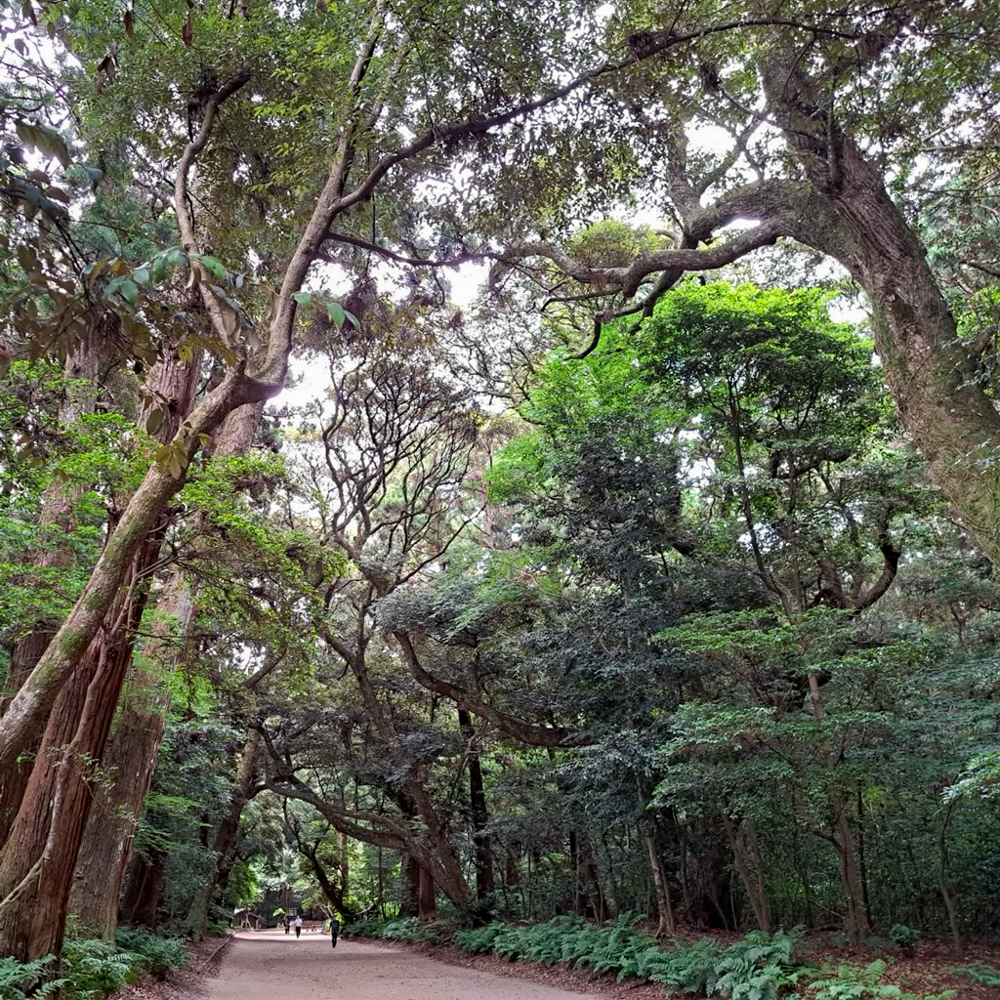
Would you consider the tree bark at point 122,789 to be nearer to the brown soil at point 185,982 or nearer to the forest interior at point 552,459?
the forest interior at point 552,459

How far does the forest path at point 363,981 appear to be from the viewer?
30.4 feet

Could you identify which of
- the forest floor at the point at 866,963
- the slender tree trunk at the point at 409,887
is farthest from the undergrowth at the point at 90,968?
the slender tree trunk at the point at 409,887

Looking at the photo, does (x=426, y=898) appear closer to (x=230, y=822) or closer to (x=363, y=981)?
(x=230, y=822)

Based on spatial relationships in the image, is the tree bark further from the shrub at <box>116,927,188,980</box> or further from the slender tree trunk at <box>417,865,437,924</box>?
the slender tree trunk at <box>417,865,437,924</box>

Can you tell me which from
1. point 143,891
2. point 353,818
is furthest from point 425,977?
point 143,891

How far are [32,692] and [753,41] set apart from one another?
7018mm

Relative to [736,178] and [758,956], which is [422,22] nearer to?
[736,178]

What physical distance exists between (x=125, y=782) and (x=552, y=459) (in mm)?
6434

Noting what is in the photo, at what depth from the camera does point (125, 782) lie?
709 cm

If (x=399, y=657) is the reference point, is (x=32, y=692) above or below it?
below

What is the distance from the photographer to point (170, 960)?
9484mm

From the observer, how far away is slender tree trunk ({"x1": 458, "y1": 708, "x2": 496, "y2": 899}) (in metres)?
14.4

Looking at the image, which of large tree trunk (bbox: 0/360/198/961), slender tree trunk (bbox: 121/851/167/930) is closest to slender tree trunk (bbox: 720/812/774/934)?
large tree trunk (bbox: 0/360/198/961)

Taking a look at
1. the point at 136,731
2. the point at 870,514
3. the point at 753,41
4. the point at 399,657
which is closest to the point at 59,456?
the point at 136,731
